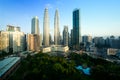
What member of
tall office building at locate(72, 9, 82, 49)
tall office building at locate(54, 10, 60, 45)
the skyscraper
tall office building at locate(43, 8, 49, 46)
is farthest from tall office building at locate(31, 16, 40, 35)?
tall office building at locate(72, 9, 82, 49)

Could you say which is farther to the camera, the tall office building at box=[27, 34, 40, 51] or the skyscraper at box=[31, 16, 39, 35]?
the skyscraper at box=[31, 16, 39, 35]

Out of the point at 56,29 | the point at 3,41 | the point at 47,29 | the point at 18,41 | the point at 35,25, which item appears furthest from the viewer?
the point at 35,25

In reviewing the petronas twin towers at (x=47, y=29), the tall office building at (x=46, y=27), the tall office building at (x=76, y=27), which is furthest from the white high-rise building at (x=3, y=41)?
the petronas twin towers at (x=47, y=29)

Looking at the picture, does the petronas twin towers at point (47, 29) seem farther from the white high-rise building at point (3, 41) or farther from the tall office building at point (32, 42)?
the white high-rise building at point (3, 41)

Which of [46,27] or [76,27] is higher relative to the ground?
[46,27]

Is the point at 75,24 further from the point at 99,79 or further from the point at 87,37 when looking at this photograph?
the point at 99,79

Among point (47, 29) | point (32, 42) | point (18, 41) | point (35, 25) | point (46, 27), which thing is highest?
point (35, 25)

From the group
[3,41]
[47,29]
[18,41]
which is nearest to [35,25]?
[47,29]

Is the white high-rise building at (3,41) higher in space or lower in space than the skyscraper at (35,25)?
lower

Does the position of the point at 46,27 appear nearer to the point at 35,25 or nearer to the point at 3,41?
the point at 35,25

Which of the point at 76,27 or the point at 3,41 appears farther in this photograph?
the point at 76,27

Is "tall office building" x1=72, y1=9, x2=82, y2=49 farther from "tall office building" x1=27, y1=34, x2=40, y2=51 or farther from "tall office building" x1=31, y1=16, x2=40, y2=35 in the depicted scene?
"tall office building" x1=31, y1=16, x2=40, y2=35

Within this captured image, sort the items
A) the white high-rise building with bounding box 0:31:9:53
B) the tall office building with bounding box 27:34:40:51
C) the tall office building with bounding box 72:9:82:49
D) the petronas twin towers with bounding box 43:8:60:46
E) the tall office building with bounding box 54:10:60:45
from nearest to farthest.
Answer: the white high-rise building with bounding box 0:31:9:53 → the tall office building with bounding box 27:34:40:51 → the tall office building with bounding box 72:9:82:49 → the petronas twin towers with bounding box 43:8:60:46 → the tall office building with bounding box 54:10:60:45
